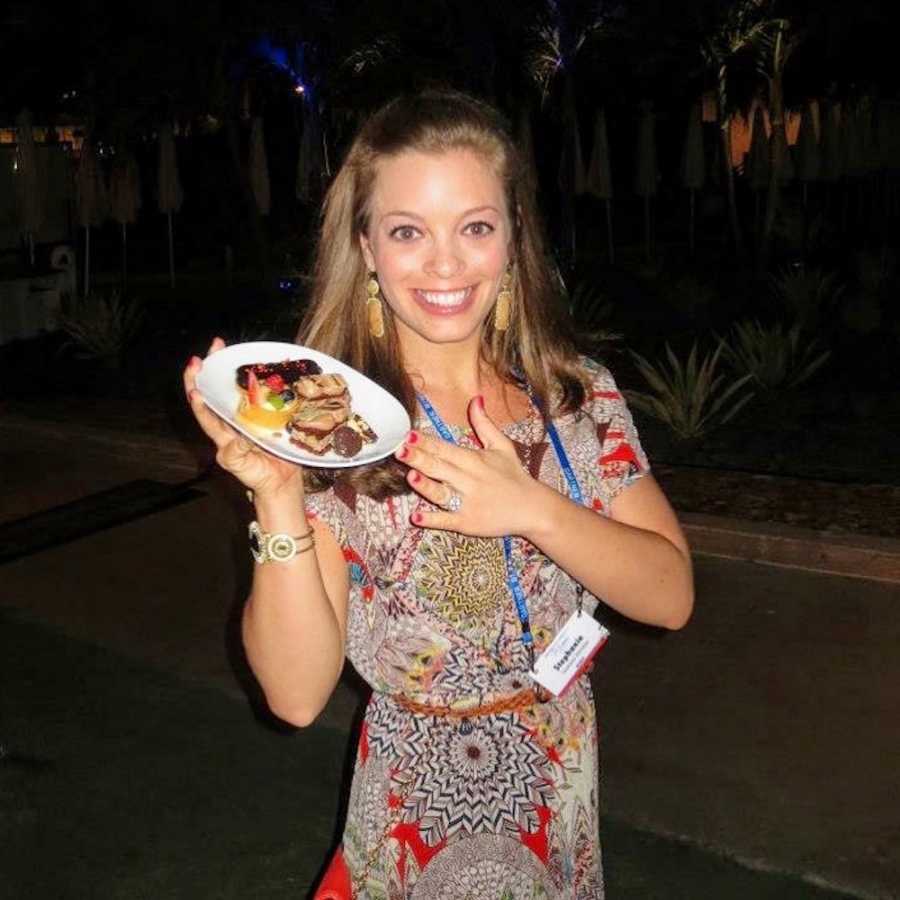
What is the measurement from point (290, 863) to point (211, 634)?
2.00 metres

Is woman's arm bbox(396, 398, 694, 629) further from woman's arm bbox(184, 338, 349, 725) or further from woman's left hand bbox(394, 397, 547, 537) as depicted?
woman's arm bbox(184, 338, 349, 725)

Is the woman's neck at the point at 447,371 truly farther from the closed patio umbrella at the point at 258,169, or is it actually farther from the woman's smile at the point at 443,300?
the closed patio umbrella at the point at 258,169

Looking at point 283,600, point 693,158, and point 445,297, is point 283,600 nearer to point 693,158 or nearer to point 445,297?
point 445,297

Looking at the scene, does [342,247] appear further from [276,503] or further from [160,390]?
[160,390]

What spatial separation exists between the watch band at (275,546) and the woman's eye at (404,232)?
0.49 m

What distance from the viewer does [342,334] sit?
2107 millimetres

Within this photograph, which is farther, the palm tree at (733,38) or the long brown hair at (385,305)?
the palm tree at (733,38)

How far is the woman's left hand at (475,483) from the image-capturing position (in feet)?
5.51

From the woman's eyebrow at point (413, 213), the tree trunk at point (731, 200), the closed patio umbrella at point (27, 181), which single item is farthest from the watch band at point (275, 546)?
the tree trunk at point (731, 200)

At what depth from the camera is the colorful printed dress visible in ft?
6.40

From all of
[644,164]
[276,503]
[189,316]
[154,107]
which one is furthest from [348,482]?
[154,107]

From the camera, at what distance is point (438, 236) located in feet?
6.43

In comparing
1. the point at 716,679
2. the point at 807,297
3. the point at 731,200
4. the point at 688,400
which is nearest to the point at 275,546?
→ the point at 716,679

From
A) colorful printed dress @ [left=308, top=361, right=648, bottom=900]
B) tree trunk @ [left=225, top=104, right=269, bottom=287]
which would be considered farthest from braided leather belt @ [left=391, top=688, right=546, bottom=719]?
tree trunk @ [left=225, top=104, right=269, bottom=287]
